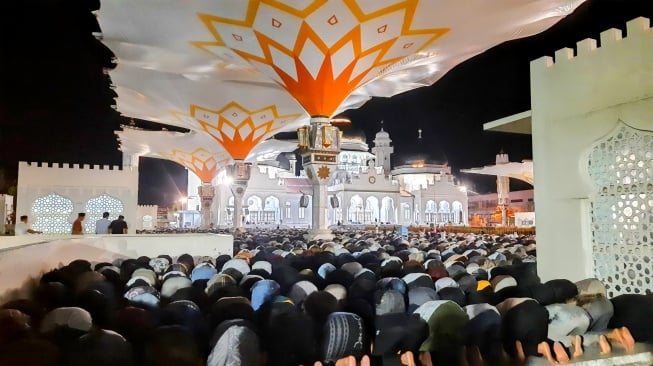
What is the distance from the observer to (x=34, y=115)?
1712 cm

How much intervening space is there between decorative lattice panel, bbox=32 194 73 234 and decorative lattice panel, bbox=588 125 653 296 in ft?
47.6

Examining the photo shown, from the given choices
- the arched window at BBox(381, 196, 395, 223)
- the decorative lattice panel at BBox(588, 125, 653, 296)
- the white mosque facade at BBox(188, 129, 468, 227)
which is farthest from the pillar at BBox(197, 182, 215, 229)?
the decorative lattice panel at BBox(588, 125, 653, 296)

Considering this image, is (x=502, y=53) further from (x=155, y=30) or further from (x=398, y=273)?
(x=398, y=273)

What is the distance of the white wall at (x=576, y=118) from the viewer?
10.1ft

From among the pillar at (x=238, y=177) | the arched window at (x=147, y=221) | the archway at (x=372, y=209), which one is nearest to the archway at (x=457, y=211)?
the archway at (x=372, y=209)

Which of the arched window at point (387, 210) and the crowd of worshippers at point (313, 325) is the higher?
the arched window at point (387, 210)

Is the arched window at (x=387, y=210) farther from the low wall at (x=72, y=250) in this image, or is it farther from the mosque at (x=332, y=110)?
the low wall at (x=72, y=250)

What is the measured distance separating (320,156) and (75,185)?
9.48m

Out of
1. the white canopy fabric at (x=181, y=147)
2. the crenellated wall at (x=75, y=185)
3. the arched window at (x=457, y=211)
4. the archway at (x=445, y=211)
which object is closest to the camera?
the crenellated wall at (x=75, y=185)

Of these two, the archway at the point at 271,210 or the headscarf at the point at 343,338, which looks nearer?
the headscarf at the point at 343,338

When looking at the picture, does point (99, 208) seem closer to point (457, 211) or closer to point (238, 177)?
point (238, 177)

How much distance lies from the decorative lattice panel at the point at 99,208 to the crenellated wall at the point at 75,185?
0.33 feet

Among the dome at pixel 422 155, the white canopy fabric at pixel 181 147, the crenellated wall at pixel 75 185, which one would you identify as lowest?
the crenellated wall at pixel 75 185

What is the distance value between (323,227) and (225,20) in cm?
427
